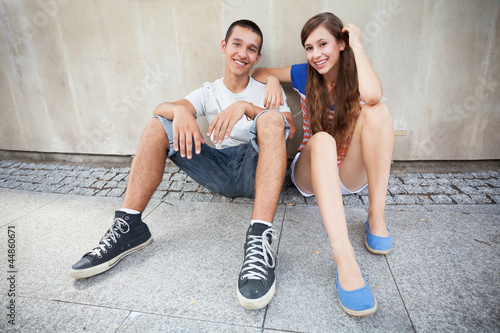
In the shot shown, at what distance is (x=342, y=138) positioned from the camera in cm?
219

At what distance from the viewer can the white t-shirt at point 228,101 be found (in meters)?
2.43

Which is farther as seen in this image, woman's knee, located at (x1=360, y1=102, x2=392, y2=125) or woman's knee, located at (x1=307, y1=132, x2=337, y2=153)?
woman's knee, located at (x1=360, y1=102, x2=392, y2=125)

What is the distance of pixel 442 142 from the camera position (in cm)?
306

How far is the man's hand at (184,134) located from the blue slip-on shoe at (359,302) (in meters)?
1.24

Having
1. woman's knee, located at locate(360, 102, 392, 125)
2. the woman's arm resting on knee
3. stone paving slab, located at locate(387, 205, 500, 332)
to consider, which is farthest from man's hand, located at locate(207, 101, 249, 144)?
stone paving slab, located at locate(387, 205, 500, 332)

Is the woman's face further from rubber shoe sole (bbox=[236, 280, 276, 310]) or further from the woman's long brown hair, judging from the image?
rubber shoe sole (bbox=[236, 280, 276, 310])

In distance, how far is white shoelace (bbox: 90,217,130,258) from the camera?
1.73 meters

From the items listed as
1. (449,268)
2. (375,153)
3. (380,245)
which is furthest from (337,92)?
(449,268)

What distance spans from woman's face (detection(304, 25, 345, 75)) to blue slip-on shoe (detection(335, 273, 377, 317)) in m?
1.54

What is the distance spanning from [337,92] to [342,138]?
370mm

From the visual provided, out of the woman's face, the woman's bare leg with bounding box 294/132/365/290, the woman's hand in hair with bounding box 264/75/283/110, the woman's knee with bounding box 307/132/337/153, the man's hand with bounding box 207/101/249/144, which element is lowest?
the woman's bare leg with bounding box 294/132/365/290

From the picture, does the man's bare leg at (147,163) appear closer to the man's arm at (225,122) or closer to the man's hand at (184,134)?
the man's hand at (184,134)

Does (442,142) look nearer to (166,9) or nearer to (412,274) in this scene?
(412,274)

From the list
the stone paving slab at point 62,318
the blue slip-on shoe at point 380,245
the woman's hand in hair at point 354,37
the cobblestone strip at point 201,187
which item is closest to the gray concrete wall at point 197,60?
the cobblestone strip at point 201,187
